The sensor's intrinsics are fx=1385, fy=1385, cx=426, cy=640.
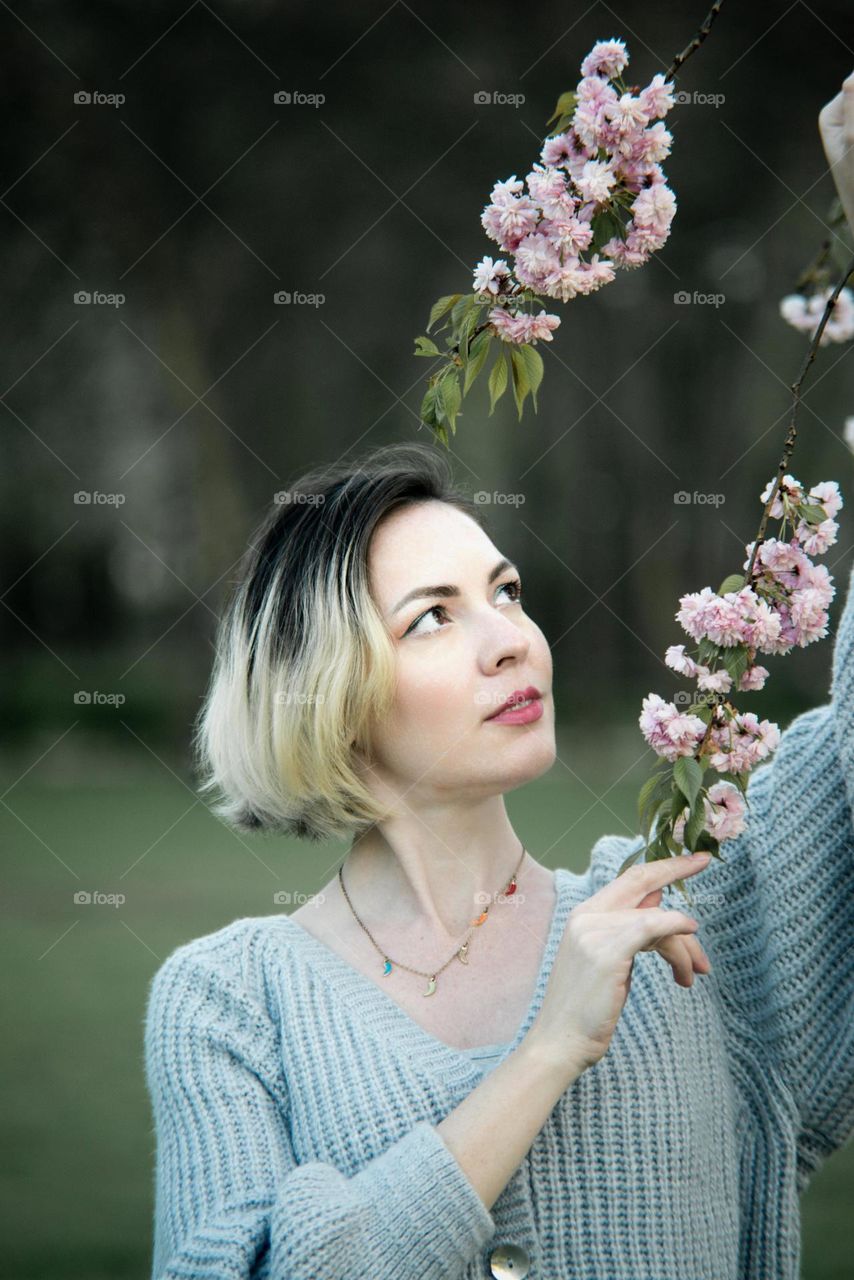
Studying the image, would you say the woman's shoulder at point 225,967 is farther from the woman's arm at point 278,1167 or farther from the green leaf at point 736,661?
the green leaf at point 736,661

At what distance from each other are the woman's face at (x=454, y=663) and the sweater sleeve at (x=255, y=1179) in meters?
0.32

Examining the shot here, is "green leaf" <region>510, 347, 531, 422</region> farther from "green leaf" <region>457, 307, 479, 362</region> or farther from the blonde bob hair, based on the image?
the blonde bob hair

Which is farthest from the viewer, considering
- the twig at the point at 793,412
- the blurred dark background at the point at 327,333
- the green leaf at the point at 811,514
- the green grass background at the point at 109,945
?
the blurred dark background at the point at 327,333

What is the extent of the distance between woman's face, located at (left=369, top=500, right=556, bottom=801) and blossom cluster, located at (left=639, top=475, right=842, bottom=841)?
0.35 meters

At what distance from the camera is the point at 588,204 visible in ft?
3.68

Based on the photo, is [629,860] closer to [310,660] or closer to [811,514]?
[811,514]

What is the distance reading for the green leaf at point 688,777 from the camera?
1.06m

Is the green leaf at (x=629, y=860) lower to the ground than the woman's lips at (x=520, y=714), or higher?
lower

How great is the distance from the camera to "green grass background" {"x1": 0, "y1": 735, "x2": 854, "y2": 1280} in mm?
4246

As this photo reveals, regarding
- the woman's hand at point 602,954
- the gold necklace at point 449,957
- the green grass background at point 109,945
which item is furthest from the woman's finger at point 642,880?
the green grass background at point 109,945

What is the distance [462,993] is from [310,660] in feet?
1.33

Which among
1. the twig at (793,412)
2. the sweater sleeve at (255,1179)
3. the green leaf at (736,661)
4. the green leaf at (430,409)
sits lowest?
the sweater sleeve at (255,1179)

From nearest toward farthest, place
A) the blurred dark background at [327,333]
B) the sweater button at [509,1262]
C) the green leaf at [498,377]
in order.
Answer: the green leaf at [498,377]
the sweater button at [509,1262]
the blurred dark background at [327,333]

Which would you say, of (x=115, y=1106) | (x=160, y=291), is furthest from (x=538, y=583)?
(x=115, y=1106)
